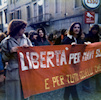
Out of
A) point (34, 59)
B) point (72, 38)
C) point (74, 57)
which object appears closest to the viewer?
point (34, 59)

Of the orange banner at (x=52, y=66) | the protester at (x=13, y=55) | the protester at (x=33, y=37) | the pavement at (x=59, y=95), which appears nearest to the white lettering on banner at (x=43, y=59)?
the orange banner at (x=52, y=66)

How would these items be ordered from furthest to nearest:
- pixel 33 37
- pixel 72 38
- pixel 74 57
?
pixel 33 37 → pixel 72 38 → pixel 74 57

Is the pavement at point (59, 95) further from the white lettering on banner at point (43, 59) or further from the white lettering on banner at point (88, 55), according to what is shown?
the white lettering on banner at point (43, 59)

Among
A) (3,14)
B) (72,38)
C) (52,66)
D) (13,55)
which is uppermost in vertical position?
(3,14)

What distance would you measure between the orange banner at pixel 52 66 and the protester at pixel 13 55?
0.08 m

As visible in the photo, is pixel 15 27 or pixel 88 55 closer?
pixel 15 27

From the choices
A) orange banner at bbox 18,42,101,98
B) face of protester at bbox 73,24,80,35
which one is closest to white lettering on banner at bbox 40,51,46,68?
orange banner at bbox 18,42,101,98

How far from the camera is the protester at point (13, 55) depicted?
2.09 metres

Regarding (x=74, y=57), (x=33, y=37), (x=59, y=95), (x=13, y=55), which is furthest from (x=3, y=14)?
(x=59, y=95)

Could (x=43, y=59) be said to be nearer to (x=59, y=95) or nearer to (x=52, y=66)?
(x=52, y=66)

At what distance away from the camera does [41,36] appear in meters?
3.17

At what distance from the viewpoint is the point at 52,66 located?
240 cm

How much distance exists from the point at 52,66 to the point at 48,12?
1266mm

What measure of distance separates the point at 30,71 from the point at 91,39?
173 cm
